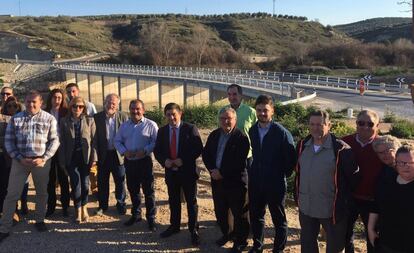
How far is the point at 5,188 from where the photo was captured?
5840 millimetres

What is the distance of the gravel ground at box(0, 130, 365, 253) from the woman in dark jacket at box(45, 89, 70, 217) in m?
0.17

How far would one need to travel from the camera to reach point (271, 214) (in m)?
4.74

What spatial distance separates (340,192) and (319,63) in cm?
5764

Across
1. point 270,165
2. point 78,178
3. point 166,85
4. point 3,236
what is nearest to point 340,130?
point 270,165

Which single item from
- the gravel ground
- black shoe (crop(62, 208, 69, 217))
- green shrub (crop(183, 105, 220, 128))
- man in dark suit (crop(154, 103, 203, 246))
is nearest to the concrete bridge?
green shrub (crop(183, 105, 220, 128))

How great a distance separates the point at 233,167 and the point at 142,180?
1.45 m

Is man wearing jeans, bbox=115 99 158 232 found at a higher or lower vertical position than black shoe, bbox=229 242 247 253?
higher

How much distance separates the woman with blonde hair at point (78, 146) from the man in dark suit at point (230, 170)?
5.49 ft

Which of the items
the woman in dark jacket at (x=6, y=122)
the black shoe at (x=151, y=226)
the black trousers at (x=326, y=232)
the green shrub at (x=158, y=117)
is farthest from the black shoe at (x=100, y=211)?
the green shrub at (x=158, y=117)

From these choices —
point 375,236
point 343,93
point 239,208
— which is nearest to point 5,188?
point 239,208

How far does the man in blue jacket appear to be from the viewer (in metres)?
4.48

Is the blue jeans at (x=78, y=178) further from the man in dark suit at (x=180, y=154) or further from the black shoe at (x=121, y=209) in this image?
the man in dark suit at (x=180, y=154)

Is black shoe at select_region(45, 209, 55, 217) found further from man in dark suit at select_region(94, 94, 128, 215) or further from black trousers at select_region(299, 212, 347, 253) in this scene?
black trousers at select_region(299, 212, 347, 253)

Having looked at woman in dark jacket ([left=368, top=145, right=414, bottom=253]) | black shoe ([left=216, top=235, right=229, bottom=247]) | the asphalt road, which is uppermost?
woman in dark jacket ([left=368, top=145, right=414, bottom=253])
